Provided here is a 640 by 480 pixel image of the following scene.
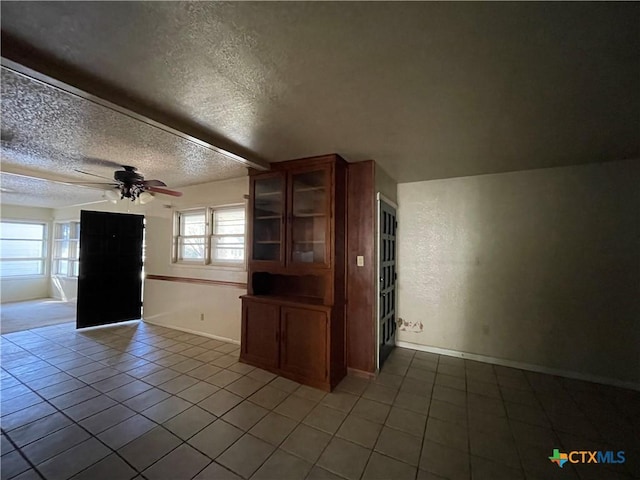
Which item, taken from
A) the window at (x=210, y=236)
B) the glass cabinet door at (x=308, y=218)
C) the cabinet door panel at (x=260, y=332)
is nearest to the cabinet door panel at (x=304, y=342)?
the cabinet door panel at (x=260, y=332)

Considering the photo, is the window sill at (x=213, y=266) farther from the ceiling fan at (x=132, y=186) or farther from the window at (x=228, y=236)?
the ceiling fan at (x=132, y=186)

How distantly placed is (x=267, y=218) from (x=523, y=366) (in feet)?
12.2

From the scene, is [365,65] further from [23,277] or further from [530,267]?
[23,277]

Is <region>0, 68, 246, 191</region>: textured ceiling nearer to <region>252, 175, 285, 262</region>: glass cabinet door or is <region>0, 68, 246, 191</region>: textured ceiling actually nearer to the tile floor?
<region>252, 175, 285, 262</region>: glass cabinet door

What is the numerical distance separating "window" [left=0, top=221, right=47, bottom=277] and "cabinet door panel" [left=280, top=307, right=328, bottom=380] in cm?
860

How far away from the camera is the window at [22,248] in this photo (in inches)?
261

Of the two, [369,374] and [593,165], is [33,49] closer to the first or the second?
[369,374]

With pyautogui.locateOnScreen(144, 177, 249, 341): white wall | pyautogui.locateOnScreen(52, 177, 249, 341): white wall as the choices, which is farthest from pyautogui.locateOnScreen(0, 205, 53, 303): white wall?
pyautogui.locateOnScreen(144, 177, 249, 341): white wall

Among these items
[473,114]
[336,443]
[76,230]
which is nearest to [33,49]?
[473,114]

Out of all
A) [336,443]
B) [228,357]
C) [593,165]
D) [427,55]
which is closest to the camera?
[427,55]

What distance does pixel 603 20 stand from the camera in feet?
3.65

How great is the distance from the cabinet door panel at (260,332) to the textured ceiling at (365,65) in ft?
6.40

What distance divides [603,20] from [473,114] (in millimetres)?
803

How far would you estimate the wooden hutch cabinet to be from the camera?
109 inches
